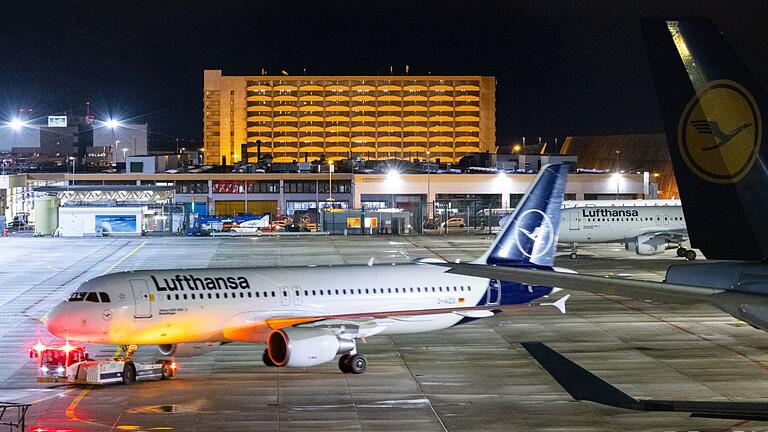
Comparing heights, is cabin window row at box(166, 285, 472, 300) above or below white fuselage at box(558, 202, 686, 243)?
below

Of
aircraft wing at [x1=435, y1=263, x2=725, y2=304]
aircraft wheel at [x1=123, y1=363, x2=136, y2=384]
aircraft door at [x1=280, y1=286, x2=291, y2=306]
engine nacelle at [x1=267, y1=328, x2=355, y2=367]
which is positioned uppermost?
aircraft wing at [x1=435, y1=263, x2=725, y2=304]

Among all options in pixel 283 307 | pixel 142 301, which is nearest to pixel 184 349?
pixel 142 301

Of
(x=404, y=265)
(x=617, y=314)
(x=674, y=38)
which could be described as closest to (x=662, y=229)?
(x=617, y=314)

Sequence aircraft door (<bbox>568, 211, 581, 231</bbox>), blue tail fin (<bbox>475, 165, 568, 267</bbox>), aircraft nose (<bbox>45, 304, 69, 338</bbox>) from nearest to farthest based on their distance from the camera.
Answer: aircraft nose (<bbox>45, 304, 69, 338</bbox>), blue tail fin (<bbox>475, 165, 568, 267</bbox>), aircraft door (<bbox>568, 211, 581, 231</bbox>)

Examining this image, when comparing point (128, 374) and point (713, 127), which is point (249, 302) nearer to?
point (128, 374)

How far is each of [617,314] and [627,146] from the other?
144 m

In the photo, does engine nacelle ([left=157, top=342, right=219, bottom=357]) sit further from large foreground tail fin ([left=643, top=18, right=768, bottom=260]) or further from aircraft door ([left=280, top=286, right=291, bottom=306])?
large foreground tail fin ([left=643, top=18, right=768, bottom=260])

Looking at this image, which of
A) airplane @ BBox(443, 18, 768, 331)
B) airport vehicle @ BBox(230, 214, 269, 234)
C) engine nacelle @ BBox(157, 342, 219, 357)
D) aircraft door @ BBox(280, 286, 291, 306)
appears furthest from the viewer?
airport vehicle @ BBox(230, 214, 269, 234)

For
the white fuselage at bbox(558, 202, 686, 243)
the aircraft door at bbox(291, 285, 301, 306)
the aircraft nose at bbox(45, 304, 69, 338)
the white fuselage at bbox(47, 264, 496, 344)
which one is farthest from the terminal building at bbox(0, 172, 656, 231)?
the aircraft nose at bbox(45, 304, 69, 338)

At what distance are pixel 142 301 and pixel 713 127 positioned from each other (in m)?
24.7

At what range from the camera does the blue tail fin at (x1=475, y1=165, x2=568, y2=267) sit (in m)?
41.2

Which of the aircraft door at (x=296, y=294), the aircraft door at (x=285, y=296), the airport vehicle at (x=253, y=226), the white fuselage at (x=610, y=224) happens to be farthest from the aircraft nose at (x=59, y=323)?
the airport vehicle at (x=253, y=226)

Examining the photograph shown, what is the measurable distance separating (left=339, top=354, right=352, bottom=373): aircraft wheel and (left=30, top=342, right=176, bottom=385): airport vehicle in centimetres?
565

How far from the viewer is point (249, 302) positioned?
117ft
